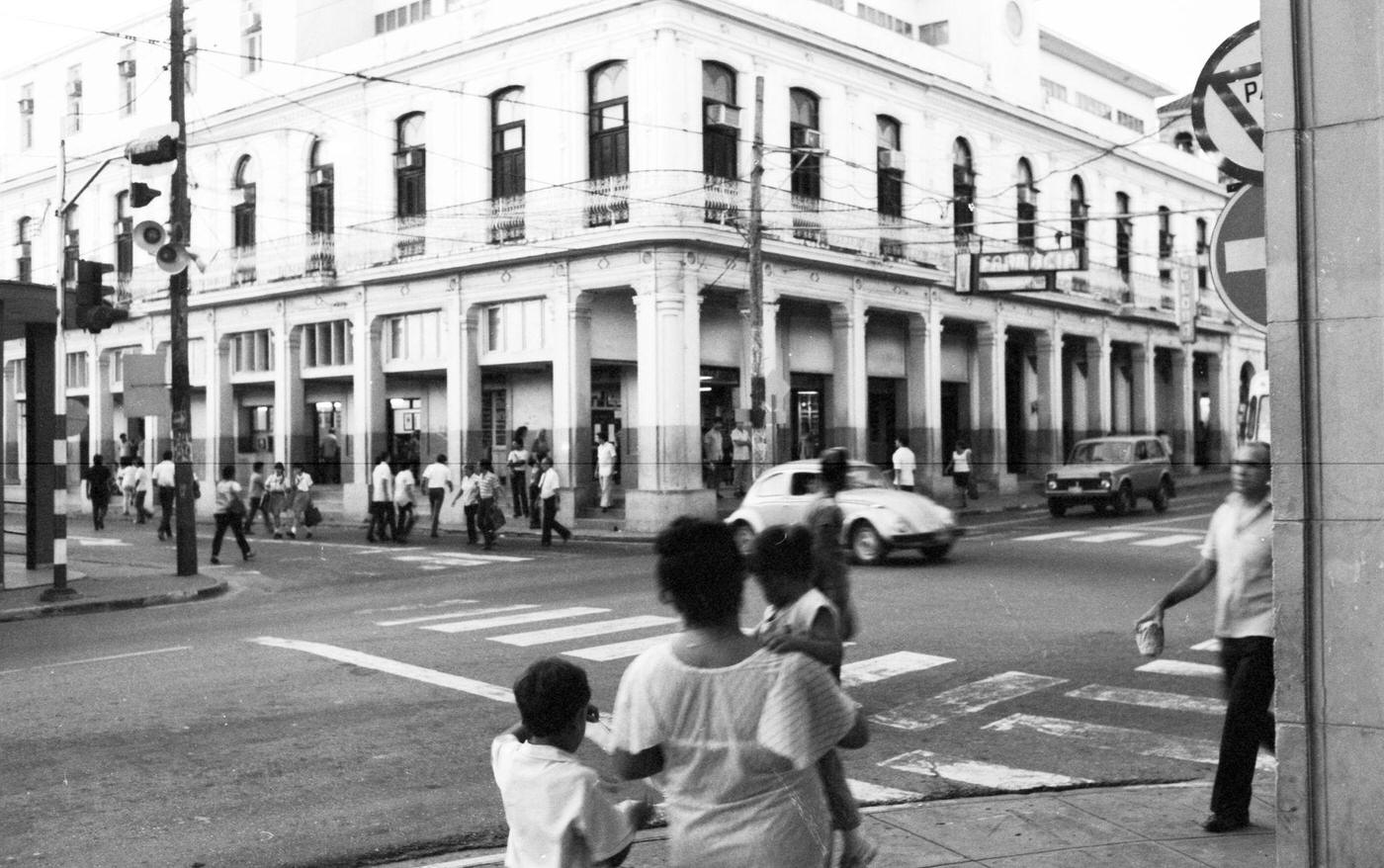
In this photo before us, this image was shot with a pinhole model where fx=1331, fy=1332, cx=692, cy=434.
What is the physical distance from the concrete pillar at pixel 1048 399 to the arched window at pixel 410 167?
19.1 meters

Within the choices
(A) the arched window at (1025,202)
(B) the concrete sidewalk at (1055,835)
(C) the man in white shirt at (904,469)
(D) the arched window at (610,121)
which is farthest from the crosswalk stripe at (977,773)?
(A) the arched window at (1025,202)

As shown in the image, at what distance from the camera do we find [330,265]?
34.4 meters

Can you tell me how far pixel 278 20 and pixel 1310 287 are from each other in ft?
115

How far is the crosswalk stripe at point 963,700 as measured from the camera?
28.5ft

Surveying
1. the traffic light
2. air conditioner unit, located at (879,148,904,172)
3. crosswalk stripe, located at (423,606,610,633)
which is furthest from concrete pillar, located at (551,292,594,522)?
crosswalk stripe, located at (423,606,610,633)

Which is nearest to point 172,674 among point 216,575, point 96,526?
point 216,575

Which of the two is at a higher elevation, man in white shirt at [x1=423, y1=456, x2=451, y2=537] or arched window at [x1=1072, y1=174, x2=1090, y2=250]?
arched window at [x1=1072, y1=174, x2=1090, y2=250]

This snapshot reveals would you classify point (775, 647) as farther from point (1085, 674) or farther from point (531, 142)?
point (531, 142)

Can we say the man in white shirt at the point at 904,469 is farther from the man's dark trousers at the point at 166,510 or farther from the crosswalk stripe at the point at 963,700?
the crosswalk stripe at the point at 963,700

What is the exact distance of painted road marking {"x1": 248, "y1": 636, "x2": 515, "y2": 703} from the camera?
955cm

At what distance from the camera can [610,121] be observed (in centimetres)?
2884

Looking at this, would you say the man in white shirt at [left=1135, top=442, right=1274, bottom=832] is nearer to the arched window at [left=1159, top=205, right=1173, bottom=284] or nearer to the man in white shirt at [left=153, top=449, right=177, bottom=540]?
the man in white shirt at [left=153, top=449, right=177, bottom=540]

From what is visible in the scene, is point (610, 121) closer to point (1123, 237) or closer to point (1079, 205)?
point (1079, 205)

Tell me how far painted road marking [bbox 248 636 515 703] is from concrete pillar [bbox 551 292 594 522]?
16489 mm
